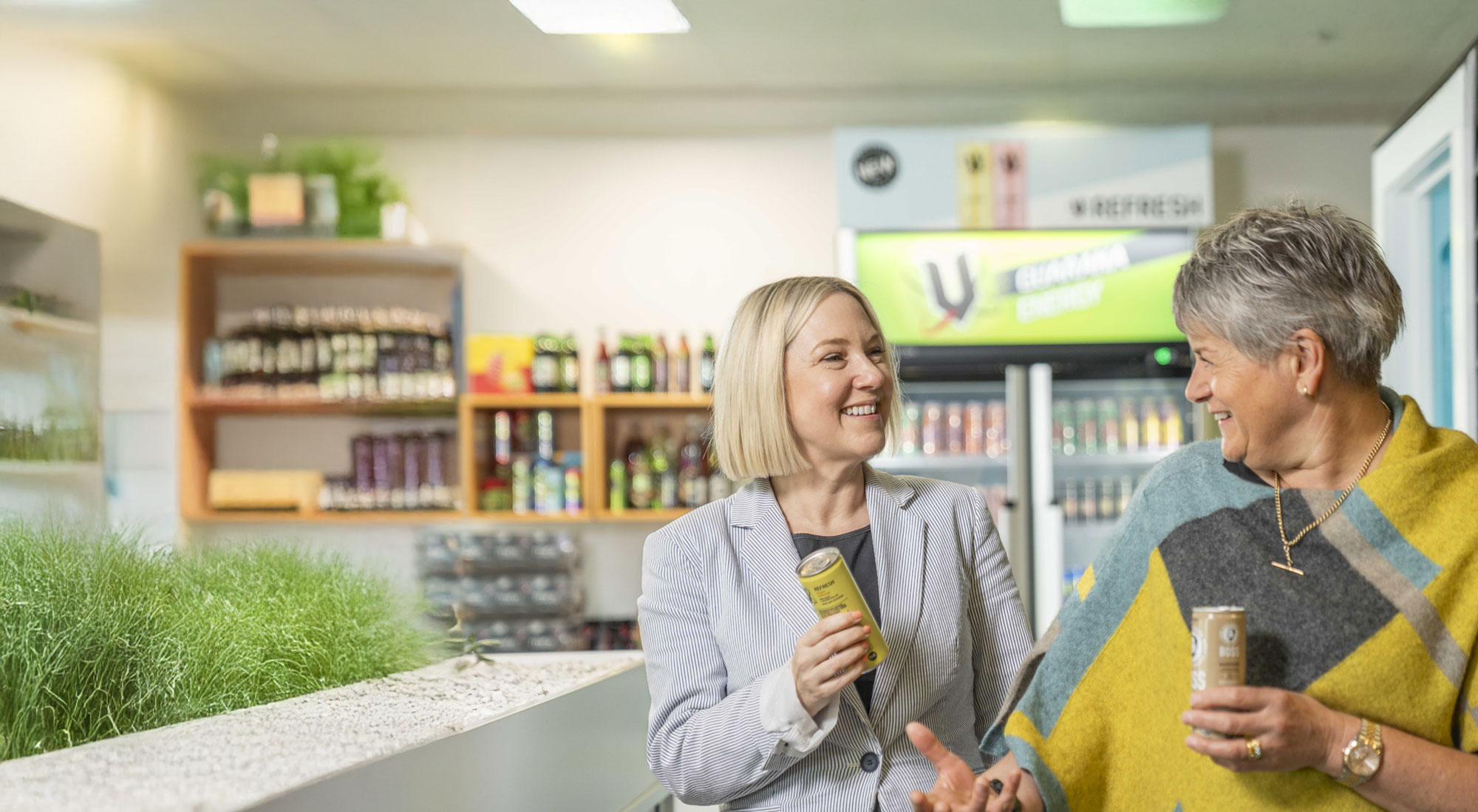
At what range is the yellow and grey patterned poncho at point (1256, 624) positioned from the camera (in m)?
1.26

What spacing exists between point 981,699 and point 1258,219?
835mm

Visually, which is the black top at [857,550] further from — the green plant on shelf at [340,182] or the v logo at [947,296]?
the green plant on shelf at [340,182]

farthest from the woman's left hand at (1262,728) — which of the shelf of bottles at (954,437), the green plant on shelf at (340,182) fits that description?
the green plant on shelf at (340,182)

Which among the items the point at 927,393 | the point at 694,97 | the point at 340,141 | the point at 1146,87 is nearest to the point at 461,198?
the point at 340,141

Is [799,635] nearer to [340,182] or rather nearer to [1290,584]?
[1290,584]

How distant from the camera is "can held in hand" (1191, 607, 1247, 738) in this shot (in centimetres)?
116

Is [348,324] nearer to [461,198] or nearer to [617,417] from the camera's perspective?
[461,198]

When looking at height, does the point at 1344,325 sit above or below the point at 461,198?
below

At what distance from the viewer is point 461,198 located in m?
5.50

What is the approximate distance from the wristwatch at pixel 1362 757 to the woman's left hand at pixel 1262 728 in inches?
0.5

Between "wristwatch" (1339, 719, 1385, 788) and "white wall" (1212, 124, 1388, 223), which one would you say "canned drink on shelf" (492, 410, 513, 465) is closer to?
"white wall" (1212, 124, 1388, 223)

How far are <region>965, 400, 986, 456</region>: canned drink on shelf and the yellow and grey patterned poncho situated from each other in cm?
336

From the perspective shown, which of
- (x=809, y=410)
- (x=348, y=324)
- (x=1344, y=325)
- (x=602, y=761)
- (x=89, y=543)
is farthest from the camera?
(x=348, y=324)

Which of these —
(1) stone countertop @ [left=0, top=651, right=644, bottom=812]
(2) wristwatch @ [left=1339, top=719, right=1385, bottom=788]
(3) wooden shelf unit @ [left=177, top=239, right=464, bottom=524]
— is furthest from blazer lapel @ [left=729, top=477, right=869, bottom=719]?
(3) wooden shelf unit @ [left=177, top=239, right=464, bottom=524]
